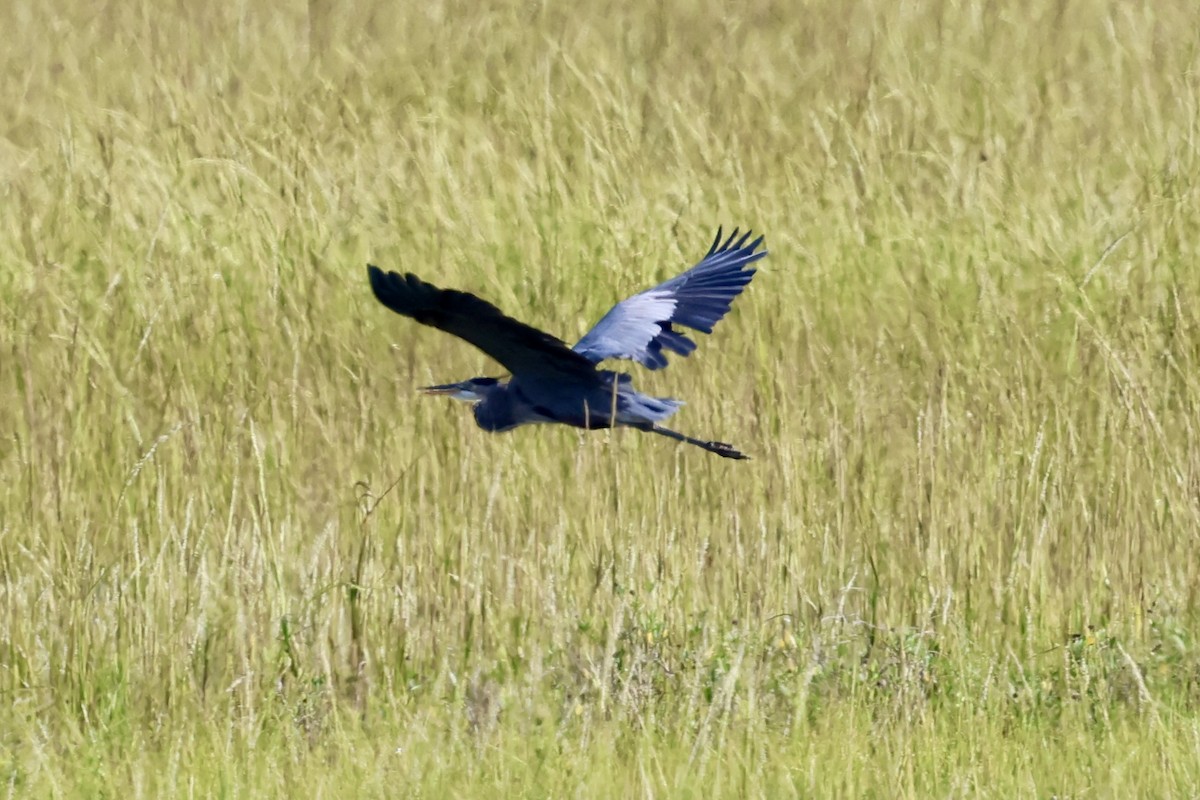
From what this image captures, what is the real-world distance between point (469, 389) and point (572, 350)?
1.79 feet

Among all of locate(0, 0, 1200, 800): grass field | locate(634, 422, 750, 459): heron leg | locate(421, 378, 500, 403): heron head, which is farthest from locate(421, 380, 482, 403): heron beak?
locate(634, 422, 750, 459): heron leg

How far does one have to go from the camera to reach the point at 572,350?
3.99m

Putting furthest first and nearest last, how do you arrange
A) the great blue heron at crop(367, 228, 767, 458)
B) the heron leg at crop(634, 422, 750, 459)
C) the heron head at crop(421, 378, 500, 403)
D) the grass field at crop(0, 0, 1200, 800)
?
1. the heron head at crop(421, 378, 500, 403)
2. the heron leg at crop(634, 422, 750, 459)
3. the great blue heron at crop(367, 228, 767, 458)
4. the grass field at crop(0, 0, 1200, 800)

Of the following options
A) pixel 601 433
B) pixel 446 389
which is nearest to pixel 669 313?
pixel 601 433

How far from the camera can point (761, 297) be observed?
567cm

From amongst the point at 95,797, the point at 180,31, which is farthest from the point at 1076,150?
the point at 95,797

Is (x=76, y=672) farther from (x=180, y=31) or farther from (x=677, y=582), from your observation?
(x=180, y=31)

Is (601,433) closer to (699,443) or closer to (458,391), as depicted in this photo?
(458,391)

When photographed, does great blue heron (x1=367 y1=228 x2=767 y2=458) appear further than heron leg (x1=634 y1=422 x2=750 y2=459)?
No

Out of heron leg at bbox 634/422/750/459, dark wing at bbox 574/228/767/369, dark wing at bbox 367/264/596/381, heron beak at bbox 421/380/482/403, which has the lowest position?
heron leg at bbox 634/422/750/459

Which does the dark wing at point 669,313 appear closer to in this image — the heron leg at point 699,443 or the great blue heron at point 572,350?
the great blue heron at point 572,350

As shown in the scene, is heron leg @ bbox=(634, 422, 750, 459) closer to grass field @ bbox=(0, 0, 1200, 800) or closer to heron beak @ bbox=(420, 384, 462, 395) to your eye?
grass field @ bbox=(0, 0, 1200, 800)

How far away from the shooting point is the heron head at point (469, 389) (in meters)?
4.42

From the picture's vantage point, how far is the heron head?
174 inches
